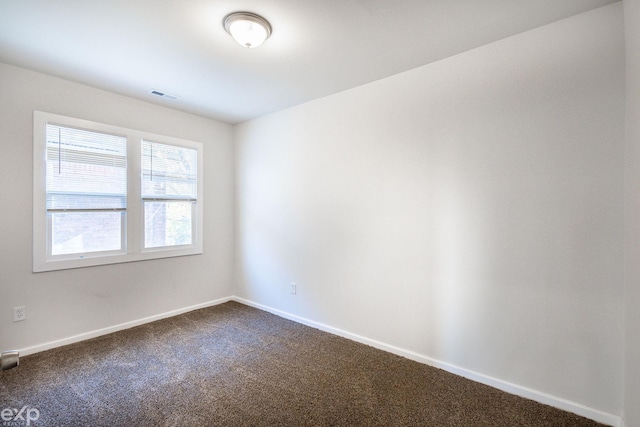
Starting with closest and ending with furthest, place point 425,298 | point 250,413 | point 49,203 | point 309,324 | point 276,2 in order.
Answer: point 276,2, point 250,413, point 425,298, point 49,203, point 309,324

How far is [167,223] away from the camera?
370cm

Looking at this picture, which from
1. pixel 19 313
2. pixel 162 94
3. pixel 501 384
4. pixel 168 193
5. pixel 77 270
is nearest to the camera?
pixel 501 384

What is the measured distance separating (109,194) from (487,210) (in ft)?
12.3

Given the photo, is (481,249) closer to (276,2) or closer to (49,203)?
(276,2)

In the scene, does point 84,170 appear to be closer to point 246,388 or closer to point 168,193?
point 168,193

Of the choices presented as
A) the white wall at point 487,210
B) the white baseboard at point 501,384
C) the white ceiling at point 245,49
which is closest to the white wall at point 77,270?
the white ceiling at point 245,49

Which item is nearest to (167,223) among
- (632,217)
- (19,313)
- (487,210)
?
(19,313)

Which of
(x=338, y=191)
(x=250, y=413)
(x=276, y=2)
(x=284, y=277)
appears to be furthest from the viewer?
(x=284, y=277)

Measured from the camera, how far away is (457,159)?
2.38 m

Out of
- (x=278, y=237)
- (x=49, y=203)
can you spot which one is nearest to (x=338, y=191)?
(x=278, y=237)

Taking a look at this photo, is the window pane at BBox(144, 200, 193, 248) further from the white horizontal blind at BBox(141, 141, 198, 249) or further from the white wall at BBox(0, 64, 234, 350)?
the white wall at BBox(0, 64, 234, 350)

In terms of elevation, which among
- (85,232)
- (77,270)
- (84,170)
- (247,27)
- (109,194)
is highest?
(247,27)

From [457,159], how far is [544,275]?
105cm

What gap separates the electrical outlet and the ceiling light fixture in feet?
10.1
